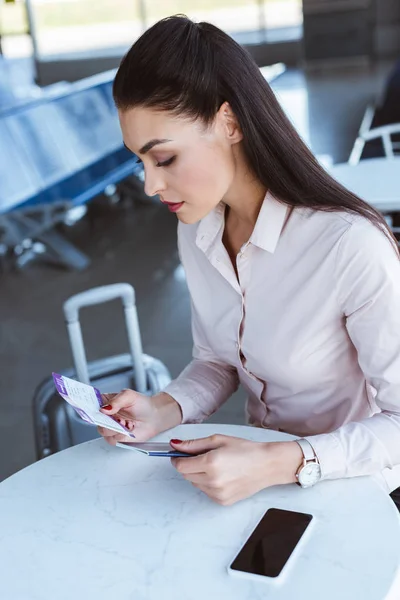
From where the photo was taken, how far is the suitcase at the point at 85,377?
2035 mm

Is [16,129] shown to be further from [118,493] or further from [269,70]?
[118,493]

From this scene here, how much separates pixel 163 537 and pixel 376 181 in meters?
2.28

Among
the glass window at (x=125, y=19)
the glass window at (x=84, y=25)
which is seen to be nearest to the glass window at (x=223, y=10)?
the glass window at (x=125, y=19)

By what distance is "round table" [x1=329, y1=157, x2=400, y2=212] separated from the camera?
293 cm

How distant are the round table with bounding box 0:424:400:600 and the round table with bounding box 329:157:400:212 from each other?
1727 millimetres

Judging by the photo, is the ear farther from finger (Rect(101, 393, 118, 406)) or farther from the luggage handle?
the luggage handle

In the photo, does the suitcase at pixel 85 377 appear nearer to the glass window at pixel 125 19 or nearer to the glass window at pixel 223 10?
the glass window at pixel 125 19

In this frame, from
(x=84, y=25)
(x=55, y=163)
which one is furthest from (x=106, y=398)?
(x=84, y=25)

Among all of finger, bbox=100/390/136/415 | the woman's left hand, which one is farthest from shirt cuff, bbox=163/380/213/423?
the woman's left hand

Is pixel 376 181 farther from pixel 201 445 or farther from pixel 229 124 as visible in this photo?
pixel 201 445

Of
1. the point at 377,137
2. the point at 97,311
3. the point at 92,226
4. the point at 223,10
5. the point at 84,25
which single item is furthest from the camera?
the point at 84,25

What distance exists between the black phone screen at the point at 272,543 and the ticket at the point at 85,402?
0.29 metres

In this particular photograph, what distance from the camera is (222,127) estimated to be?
1329 millimetres

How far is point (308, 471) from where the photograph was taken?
48.9 inches
